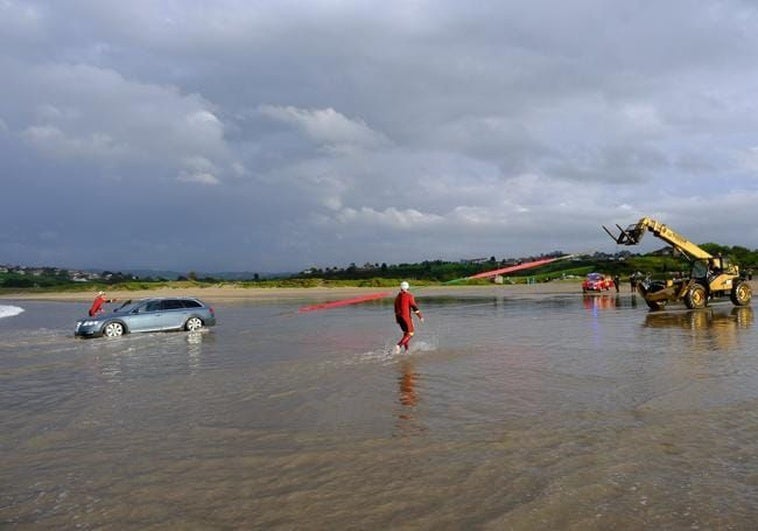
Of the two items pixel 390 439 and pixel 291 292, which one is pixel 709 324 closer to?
pixel 390 439

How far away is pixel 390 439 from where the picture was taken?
24.8 feet

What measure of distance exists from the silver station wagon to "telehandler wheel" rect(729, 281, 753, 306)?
75.4ft

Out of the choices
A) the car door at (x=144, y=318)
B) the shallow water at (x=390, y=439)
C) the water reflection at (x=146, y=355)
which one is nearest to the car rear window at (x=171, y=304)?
the car door at (x=144, y=318)

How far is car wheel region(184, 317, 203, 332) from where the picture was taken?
2403cm

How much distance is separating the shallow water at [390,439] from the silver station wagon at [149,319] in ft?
22.7

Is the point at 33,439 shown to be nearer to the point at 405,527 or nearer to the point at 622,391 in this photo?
the point at 405,527

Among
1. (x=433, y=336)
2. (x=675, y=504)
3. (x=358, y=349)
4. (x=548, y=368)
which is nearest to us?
(x=675, y=504)

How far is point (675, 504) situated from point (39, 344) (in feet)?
66.1

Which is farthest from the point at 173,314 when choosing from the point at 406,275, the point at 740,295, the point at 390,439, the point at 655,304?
the point at 406,275

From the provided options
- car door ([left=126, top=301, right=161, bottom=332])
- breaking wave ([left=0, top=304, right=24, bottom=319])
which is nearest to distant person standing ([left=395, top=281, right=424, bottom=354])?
car door ([left=126, top=301, right=161, bottom=332])

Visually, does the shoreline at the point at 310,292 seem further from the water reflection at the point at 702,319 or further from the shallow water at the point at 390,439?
the shallow water at the point at 390,439

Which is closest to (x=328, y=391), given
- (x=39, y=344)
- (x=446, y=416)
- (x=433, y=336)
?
(x=446, y=416)

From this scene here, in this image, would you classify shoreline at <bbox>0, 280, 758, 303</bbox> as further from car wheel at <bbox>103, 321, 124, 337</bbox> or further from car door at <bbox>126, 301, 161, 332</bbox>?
car wheel at <bbox>103, 321, 124, 337</bbox>

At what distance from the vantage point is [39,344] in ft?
66.4
